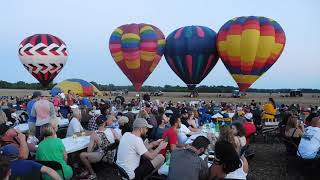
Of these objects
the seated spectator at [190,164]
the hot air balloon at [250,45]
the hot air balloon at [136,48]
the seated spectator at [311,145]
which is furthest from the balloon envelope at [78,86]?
the seated spectator at [190,164]

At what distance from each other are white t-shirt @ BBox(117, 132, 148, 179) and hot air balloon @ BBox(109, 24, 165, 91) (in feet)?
65.2

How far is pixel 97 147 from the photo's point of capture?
6941mm

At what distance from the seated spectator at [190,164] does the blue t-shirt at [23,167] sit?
4.56 ft

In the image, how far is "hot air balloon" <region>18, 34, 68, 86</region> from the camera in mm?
28844

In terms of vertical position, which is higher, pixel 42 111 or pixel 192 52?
pixel 192 52

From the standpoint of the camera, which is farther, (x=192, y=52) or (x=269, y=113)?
(x=192, y=52)

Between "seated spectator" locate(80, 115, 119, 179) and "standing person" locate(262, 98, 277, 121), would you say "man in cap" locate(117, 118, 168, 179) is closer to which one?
"seated spectator" locate(80, 115, 119, 179)

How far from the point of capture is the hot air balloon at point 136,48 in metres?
25.2

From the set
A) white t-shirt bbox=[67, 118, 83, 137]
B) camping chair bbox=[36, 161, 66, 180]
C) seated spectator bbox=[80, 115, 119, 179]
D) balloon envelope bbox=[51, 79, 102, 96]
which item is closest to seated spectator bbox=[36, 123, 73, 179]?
camping chair bbox=[36, 161, 66, 180]

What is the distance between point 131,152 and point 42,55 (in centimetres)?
2466

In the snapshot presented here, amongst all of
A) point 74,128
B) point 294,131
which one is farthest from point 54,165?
point 294,131

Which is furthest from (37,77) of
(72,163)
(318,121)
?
(318,121)

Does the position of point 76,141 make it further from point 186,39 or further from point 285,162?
point 186,39

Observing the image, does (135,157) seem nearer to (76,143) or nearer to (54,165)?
(54,165)
